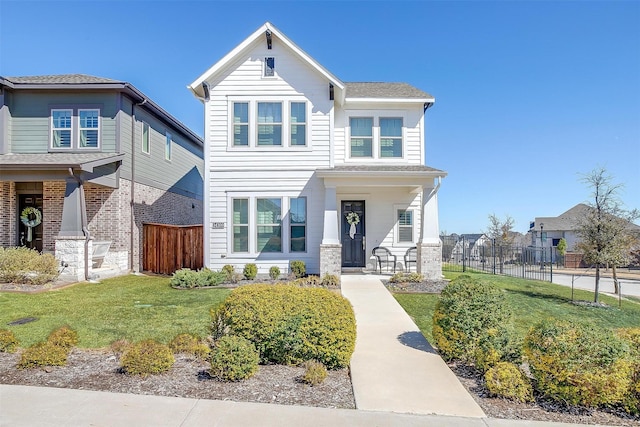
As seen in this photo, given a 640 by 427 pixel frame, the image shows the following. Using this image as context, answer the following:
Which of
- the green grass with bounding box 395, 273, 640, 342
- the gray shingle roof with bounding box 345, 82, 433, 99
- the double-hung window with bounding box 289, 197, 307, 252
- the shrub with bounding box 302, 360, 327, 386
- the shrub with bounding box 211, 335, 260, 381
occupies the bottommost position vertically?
the green grass with bounding box 395, 273, 640, 342

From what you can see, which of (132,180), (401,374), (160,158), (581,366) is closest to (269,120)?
(132,180)

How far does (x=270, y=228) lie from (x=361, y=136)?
4830 mm

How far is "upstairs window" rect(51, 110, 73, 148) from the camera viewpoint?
14.0m

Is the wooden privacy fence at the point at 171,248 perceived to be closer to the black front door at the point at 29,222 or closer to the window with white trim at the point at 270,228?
the window with white trim at the point at 270,228

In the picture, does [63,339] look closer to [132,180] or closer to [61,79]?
[132,180]

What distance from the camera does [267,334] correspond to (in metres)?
4.77

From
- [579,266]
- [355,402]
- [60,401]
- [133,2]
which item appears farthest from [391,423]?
[579,266]

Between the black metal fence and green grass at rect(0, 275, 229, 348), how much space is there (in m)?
13.9

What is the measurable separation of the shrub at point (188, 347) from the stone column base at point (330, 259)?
6962 mm

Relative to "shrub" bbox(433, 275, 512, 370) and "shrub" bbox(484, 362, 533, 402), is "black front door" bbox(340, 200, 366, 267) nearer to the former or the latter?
"shrub" bbox(433, 275, 512, 370)

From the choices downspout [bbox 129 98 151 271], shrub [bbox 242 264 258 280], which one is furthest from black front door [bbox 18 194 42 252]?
shrub [bbox 242 264 258 280]

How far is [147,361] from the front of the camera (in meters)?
4.32

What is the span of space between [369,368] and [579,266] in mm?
30044

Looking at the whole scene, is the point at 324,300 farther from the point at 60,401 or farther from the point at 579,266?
the point at 579,266
